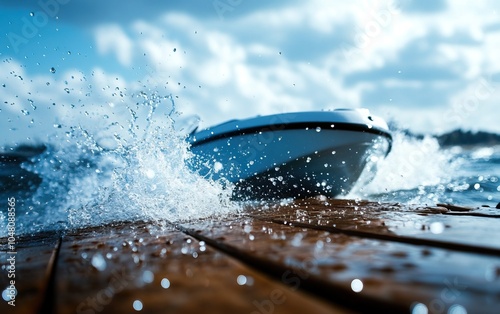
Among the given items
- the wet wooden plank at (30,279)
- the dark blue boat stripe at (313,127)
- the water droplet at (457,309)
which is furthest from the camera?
the dark blue boat stripe at (313,127)

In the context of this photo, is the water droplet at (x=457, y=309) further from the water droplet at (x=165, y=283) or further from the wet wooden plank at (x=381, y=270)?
the water droplet at (x=165, y=283)

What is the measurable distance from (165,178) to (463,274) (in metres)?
3.63

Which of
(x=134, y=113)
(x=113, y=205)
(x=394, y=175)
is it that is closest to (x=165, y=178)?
(x=113, y=205)

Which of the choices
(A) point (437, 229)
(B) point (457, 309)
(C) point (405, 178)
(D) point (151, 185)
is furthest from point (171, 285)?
(C) point (405, 178)

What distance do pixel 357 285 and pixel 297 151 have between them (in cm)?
512

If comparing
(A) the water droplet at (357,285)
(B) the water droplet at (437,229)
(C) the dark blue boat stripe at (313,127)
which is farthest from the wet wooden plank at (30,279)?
(C) the dark blue boat stripe at (313,127)

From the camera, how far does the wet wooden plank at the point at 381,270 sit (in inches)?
21.5

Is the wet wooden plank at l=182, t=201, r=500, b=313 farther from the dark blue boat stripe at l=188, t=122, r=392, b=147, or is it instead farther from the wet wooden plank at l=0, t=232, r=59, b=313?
the dark blue boat stripe at l=188, t=122, r=392, b=147

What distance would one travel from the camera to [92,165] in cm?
604

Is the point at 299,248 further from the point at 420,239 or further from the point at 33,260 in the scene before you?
the point at 33,260

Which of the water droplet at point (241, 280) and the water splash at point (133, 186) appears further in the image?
the water splash at point (133, 186)

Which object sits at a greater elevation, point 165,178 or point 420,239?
point 165,178

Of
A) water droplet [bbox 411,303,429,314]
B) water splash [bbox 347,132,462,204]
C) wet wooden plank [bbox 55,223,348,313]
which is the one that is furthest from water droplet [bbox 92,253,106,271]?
water splash [bbox 347,132,462,204]

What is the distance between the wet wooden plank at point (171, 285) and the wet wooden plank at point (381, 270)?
5cm
